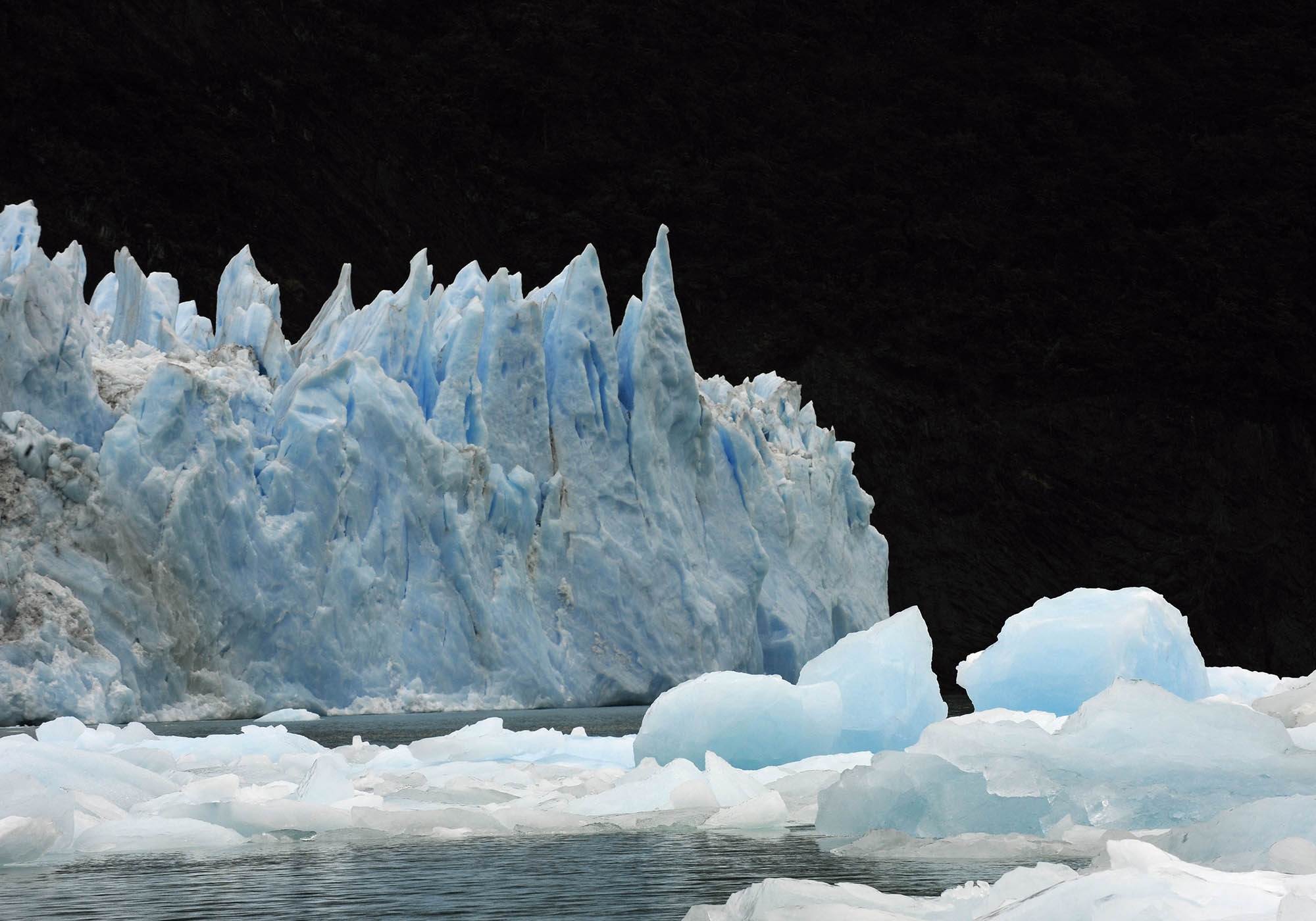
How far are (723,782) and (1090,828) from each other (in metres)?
2.18

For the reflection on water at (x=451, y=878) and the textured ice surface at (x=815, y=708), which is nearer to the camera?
the reflection on water at (x=451, y=878)

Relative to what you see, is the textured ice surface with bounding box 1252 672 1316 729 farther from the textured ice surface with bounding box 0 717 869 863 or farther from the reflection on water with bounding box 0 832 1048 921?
the reflection on water with bounding box 0 832 1048 921

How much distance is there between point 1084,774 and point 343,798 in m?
3.70

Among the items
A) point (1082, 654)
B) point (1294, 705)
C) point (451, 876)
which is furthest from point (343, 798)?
point (1294, 705)

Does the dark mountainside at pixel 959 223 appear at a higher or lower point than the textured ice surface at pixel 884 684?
higher

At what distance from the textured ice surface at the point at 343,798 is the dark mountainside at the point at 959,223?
30828 mm

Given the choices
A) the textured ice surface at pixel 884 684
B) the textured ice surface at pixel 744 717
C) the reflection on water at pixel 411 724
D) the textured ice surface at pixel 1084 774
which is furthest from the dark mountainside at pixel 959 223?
the textured ice surface at pixel 1084 774

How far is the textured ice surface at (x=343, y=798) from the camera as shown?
709cm

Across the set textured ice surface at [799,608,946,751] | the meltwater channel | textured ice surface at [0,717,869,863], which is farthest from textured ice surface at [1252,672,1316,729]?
the meltwater channel

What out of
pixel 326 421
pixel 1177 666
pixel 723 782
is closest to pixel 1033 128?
pixel 326 421

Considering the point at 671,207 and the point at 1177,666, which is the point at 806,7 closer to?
the point at 671,207

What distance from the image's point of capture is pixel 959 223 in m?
46.7

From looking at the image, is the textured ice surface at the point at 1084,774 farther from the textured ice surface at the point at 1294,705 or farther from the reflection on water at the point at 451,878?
→ the textured ice surface at the point at 1294,705

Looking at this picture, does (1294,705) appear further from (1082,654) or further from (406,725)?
(406,725)
